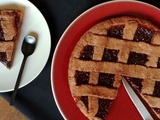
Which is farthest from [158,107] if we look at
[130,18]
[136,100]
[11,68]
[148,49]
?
[11,68]

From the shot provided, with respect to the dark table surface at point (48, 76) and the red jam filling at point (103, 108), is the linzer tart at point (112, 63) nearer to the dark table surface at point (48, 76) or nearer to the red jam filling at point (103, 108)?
the red jam filling at point (103, 108)

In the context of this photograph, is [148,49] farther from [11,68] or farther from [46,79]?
[11,68]

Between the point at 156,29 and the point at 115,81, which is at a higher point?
the point at 156,29

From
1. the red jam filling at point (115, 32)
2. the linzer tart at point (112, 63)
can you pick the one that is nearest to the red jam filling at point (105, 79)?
the linzer tart at point (112, 63)

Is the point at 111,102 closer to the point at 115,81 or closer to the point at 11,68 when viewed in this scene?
the point at 115,81

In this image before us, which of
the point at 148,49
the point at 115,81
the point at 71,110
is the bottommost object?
the point at 71,110

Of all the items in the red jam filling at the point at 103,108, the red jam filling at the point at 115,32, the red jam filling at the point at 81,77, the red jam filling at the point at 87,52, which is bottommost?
the red jam filling at the point at 103,108
